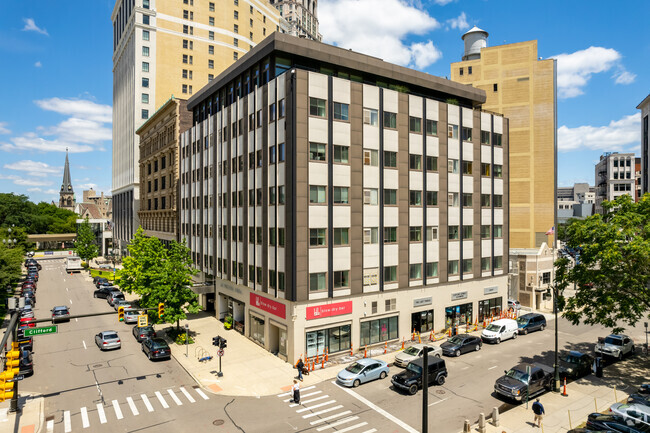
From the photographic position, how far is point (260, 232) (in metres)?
36.1

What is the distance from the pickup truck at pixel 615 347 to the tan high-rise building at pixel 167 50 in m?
84.0

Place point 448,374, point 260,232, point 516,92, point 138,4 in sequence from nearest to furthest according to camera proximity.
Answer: point 448,374 < point 260,232 < point 516,92 < point 138,4

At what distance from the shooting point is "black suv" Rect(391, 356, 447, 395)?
84.3ft

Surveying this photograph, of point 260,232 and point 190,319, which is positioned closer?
point 260,232

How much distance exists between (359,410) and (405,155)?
23.1 metres

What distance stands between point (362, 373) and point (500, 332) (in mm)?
17614

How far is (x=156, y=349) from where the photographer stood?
3241cm

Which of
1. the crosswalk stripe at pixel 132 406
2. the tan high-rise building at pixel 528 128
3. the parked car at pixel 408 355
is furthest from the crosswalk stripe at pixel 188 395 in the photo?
the tan high-rise building at pixel 528 128

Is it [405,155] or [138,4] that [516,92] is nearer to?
[405,155]

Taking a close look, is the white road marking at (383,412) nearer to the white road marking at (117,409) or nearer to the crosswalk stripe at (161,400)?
the crosswalk stripe at (161,400)

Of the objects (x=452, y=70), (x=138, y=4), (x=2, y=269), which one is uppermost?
(x=138, y=4)

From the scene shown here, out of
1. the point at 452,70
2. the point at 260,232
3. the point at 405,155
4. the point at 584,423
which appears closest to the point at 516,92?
the point at 452,70

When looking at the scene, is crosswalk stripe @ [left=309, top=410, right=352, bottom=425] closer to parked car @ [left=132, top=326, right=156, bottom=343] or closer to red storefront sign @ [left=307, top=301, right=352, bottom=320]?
red storefront sign @ [left=307, top=301, right=352, bottom=320]

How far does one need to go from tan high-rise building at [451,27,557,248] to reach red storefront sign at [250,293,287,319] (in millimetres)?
46148
